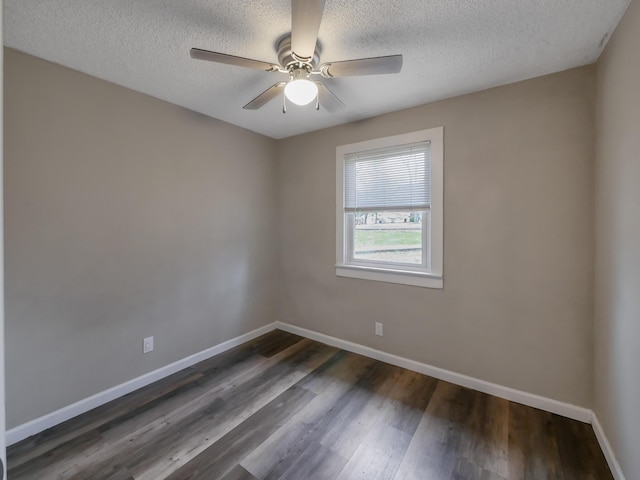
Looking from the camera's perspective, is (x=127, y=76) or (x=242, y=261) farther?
(x=242, y=261)

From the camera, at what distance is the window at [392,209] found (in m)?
2.63

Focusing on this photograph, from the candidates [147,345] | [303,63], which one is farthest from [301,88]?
[147,345]

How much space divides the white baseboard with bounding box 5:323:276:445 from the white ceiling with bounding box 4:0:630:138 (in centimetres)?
230

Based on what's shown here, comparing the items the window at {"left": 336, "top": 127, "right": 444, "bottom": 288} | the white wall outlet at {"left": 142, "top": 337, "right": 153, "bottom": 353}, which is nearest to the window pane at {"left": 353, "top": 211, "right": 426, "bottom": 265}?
the window at {"left": 336, "top": 127, "right": 444, "bottom": 288}

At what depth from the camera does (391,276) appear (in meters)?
2.87

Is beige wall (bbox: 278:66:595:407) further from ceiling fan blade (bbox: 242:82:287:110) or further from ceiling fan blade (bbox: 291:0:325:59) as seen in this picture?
ceiling fan blade (bbox: 291:0:325:59)

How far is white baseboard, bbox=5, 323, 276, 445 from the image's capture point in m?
1.94

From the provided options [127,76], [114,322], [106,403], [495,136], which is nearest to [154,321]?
[114,322]

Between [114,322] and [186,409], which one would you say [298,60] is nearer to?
[114,322]

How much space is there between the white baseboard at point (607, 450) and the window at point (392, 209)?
127 cm

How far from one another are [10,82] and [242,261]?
2.14m

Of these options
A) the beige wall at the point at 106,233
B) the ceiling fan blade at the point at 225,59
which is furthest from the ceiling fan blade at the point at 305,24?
the beige wall at the point at 106,233

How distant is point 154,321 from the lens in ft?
8.47

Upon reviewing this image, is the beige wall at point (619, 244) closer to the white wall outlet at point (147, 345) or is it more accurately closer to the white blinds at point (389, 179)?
the white blinds at point (389, 179)
